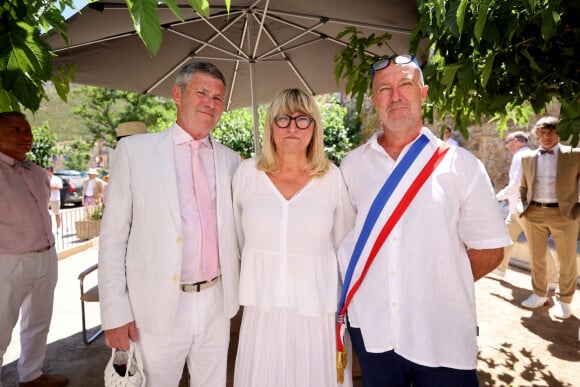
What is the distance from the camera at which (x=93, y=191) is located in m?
12.5

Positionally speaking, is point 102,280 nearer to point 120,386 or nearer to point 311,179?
point 120,386

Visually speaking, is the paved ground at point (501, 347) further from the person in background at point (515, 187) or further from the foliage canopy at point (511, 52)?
the foliage canopy at point (511, 52)

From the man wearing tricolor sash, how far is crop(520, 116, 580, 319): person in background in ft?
13.0

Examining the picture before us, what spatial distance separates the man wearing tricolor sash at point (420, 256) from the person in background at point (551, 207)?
3961mm

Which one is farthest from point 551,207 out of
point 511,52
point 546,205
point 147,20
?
point 147,20

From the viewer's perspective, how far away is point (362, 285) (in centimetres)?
187

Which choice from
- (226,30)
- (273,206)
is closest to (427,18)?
(273,206)

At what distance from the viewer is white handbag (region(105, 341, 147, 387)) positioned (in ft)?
5.97

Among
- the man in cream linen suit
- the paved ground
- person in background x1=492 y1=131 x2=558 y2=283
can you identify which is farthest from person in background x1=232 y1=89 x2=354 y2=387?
person in background x1=492 y1=131 x2=558 y2=283

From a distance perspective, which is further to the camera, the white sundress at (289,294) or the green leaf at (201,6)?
the white sundress at (289,294)

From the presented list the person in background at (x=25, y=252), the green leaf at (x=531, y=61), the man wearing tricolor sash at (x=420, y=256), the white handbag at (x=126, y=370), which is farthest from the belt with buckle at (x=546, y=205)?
the person in background at (x=25, y=252)

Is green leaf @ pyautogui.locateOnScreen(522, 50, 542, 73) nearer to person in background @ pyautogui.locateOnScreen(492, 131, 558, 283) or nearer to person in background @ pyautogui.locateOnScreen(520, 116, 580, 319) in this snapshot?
person in background @ pyautogui.locateOnScreen(520, 116, 580, 319)

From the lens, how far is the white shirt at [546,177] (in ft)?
16.1

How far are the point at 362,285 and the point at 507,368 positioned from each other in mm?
2757
